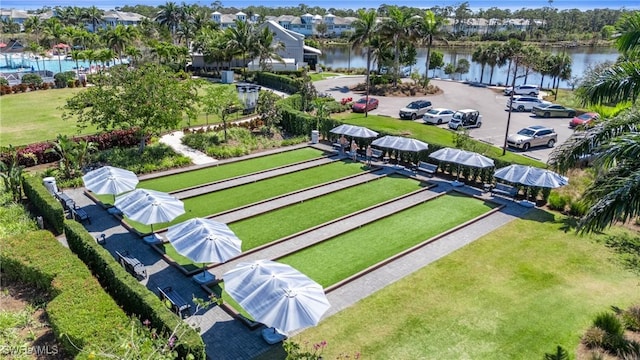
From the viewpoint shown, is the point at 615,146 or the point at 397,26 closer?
the point at 615,146

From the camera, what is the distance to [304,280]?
40.7 ft

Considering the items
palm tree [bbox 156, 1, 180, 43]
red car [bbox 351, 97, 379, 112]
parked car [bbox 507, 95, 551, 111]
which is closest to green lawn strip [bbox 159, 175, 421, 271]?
red car [bbox 351, 97, 379, 112]

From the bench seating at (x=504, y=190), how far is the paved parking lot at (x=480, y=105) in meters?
7.04

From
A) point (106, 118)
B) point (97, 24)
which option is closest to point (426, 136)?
point (106, 118)

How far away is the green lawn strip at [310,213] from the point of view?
18170 mm

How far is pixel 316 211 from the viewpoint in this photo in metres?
21.1

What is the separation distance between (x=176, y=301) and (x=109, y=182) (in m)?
7.76

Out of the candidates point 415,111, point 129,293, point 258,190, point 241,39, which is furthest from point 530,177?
point 241,39

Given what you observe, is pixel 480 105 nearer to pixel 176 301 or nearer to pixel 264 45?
pixel 264 45

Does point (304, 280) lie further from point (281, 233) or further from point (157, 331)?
point (281, 233)

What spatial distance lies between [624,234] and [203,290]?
17186 millimetres

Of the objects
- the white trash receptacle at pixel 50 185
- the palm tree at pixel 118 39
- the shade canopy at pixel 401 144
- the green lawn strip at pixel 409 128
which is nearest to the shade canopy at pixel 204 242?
the white trash receptacle at pixel 50 185

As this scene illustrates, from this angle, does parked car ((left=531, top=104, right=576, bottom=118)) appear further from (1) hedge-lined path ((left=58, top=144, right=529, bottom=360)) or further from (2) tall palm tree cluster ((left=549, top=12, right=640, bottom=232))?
(2) tall palm tree cluster ((left=549, top=12, right=640, bottom=232))

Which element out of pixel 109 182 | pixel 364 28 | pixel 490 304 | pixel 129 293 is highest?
pixel 364 28
